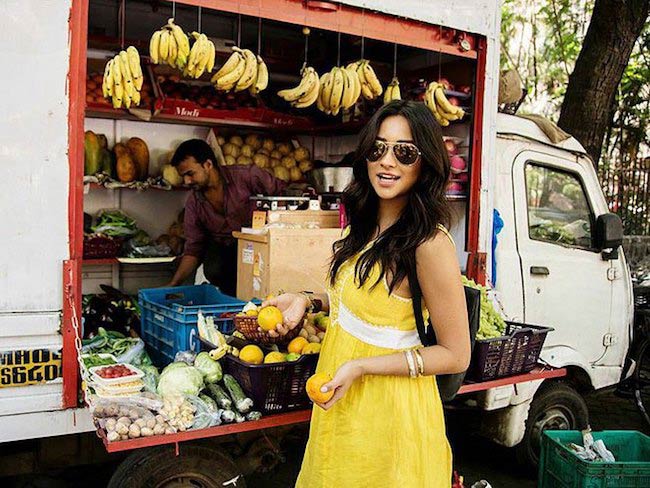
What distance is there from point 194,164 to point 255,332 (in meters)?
2.54

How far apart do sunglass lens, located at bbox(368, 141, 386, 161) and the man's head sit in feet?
10.6

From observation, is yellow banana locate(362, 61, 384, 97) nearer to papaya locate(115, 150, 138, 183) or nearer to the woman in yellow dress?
the woman in yellow dress

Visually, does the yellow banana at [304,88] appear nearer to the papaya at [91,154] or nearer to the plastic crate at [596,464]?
the papaya at [91,154]

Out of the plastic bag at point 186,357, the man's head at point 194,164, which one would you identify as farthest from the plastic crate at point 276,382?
the man's head at point 194,164

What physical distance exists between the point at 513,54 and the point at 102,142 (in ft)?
53.0

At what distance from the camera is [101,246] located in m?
5.36

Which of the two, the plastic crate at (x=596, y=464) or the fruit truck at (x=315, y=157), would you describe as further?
the plastic crate at (x=596, y=464)

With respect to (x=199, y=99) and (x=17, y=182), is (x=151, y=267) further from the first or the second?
(x=17, y=182)

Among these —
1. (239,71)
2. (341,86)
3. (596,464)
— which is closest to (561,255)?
(596,464)

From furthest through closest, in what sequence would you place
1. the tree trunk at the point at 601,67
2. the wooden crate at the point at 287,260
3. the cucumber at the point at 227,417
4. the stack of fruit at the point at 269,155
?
1. the tree trunk at the point at 601,67
2. the stack of fruit at the point at 269,155
3. the wooden crate at the point at 287,260
4. the cucumber at the point at 227,417

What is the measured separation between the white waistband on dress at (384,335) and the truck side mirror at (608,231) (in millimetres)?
2957

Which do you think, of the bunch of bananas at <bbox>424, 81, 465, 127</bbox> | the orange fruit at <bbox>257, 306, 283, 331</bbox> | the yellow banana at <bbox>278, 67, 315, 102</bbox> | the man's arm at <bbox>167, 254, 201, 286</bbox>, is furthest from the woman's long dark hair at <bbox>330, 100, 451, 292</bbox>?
→ the man's arm at <bbox>167, 254, 201, 286</bbox>

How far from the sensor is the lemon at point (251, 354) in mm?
3055

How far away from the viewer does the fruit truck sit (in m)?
2.82
